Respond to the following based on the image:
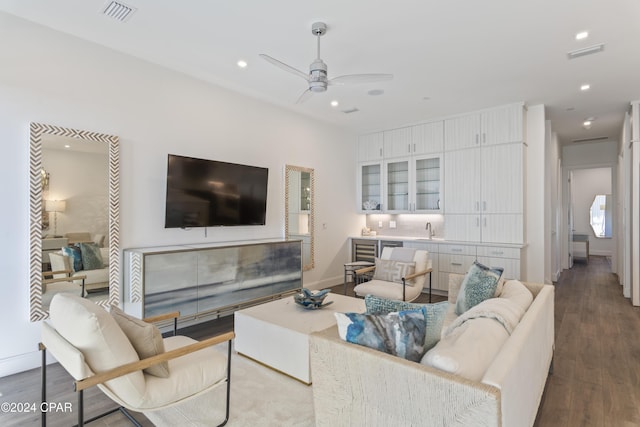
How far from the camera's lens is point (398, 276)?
4316 millimetres

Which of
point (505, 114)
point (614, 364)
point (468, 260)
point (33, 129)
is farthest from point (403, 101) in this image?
point (33, 129)

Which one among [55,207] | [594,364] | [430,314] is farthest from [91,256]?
[594,364]

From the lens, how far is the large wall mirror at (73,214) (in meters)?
2.94

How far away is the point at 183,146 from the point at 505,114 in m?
4.55

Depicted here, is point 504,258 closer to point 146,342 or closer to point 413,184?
point 413,184

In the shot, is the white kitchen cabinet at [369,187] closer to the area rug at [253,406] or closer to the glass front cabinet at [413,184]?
the glass front cabinet at [413,184]

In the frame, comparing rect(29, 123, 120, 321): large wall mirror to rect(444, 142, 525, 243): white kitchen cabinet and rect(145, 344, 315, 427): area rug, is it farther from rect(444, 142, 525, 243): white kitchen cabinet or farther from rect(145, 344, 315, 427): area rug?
rect(444, 142, 525, 243): white kitchen cabinet

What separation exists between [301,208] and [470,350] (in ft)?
Result: 13.9

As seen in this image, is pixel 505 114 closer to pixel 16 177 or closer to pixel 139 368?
pixel 139 368

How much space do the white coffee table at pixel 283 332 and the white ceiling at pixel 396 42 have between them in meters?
2.50

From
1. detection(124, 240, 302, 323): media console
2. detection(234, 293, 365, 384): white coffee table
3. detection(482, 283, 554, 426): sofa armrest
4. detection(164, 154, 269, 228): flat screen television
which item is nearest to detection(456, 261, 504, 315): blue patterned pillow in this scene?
detection(482, 283, 554, 426): sofa armrest

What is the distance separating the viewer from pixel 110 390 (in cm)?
179

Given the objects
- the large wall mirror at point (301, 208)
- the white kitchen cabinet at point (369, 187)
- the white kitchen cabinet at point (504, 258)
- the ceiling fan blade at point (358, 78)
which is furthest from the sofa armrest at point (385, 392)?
the white kitchen cabinet at point (369, 187)

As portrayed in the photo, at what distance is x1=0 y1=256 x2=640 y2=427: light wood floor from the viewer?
2236 millimetres
